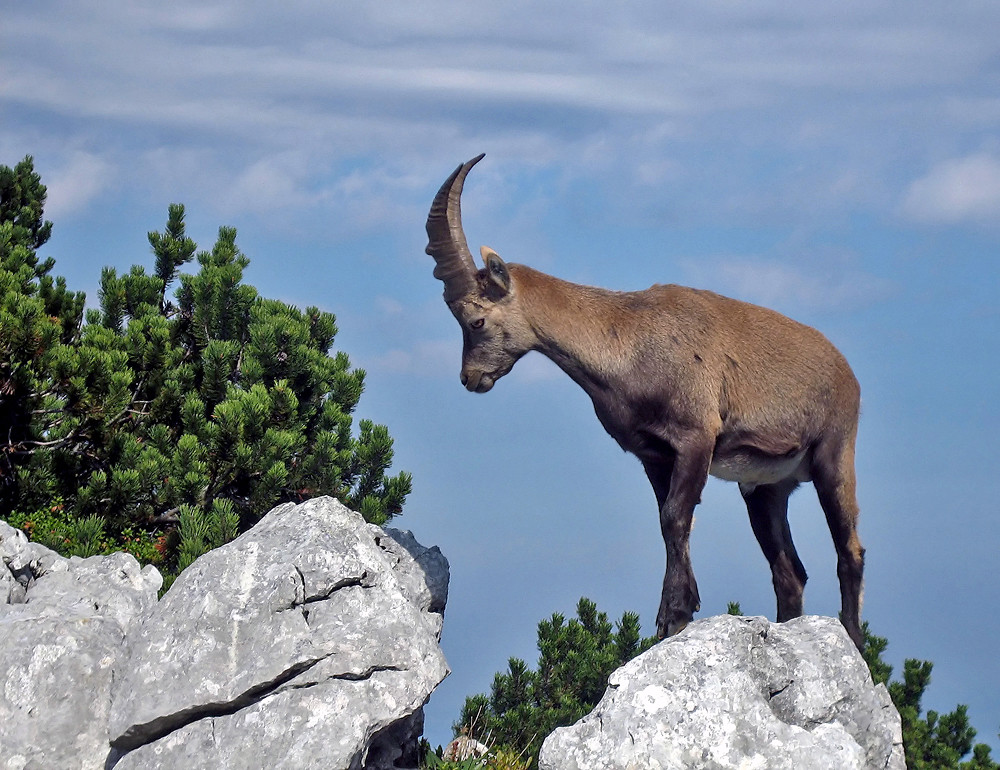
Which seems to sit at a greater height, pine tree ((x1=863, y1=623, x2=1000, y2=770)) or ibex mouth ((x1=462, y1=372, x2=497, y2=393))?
ibex mouth ((x1=462, y1=372, x2=497, y2=393))

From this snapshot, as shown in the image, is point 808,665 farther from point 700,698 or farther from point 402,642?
point 402,642

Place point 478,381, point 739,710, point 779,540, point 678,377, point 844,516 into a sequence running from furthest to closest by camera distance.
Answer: point 779,540
point 844,516
point 478,381
point 678,377
point 739,710

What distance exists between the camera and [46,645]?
7.61m

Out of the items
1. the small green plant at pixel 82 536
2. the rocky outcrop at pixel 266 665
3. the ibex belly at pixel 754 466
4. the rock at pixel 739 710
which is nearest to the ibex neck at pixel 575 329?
the ibex belly at pixel 754 466

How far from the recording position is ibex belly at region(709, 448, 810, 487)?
30.8ft

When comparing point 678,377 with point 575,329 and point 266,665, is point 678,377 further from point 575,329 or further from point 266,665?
point 266,665

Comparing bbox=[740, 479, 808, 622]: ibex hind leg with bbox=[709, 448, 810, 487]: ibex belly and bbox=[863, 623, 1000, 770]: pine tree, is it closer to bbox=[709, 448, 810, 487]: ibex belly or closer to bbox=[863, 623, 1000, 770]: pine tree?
bbox=[709, 448, 810, 487]: ibex belly

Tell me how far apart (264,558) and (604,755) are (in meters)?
2.54

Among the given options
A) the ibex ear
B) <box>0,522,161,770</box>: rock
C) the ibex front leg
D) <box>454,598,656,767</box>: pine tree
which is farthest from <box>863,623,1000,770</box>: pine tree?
<box>0,522,161,770</box>: rock

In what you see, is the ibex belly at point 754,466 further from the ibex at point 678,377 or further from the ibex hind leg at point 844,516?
the ibex hind leg at point 844,516

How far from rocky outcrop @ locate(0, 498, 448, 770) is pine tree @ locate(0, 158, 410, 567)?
3242mm

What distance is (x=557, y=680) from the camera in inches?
486

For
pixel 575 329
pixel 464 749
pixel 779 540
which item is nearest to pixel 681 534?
pixel 575 329

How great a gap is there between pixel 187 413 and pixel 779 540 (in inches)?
234
